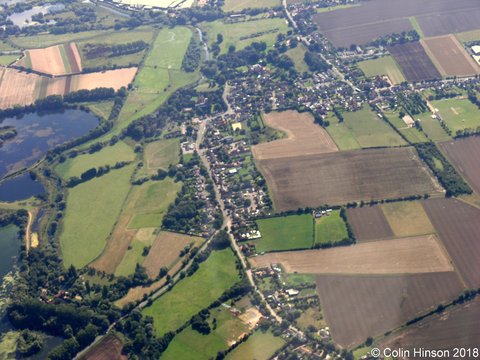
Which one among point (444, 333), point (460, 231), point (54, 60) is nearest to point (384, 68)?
point (460, 231)

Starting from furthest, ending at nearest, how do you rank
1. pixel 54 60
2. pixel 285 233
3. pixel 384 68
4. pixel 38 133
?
1. pixel 54 60
2. pixel 384 68
3. pixel 38 133
4. pixel 285 233

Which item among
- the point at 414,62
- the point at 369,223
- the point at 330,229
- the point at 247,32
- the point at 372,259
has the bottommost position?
the point at 372,259

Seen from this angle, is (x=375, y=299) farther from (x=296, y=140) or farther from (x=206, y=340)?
(x=296, y=140)

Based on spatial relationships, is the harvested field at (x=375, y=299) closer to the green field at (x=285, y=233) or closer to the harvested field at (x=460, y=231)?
the harvested field at (x=460, y=231)

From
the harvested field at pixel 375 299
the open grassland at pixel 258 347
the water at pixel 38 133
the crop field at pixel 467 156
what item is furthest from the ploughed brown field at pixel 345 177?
the water at pixel 38 133

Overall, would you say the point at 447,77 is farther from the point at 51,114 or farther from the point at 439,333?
the point at 51,114

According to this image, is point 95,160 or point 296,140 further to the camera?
point 95,160

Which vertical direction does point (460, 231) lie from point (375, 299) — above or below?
above
